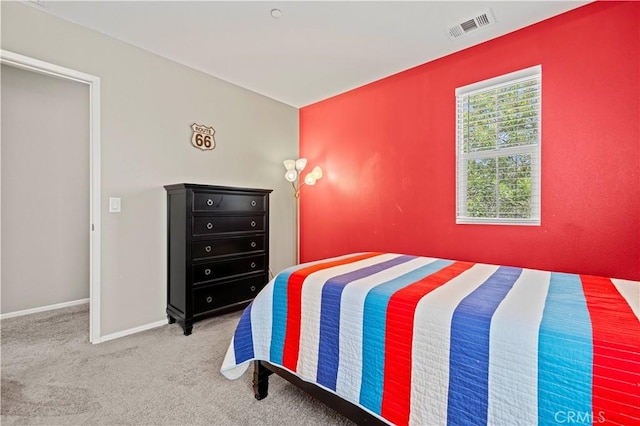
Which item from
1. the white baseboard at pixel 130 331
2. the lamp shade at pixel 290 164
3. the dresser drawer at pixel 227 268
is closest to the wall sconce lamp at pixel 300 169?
the lamp shade at pixel 290 164

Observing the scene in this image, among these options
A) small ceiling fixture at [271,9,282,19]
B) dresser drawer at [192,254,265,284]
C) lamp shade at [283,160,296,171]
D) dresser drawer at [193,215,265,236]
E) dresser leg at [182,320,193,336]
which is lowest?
dresser leg at [182,320,193,336]

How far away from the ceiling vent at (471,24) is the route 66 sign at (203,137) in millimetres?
2489

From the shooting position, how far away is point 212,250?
276cm

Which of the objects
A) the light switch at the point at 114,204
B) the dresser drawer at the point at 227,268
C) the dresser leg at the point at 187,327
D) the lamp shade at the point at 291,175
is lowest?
the dresser leg at the point at 187,327

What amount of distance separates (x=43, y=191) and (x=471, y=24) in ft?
15.0

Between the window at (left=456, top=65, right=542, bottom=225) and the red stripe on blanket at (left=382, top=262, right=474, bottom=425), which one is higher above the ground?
the window at (left=456, top=65, right=542, bottom=225)

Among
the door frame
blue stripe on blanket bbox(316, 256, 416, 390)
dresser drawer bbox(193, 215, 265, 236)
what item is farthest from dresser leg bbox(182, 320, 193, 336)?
blue stripe on blanket bbox(316, 256, 416, 390)

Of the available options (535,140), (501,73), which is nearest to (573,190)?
(535,140)

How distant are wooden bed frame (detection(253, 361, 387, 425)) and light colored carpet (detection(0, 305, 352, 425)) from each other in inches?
3.4

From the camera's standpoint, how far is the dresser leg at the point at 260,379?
1667mm

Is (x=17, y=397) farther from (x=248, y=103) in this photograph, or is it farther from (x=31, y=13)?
(x=248, y=103)

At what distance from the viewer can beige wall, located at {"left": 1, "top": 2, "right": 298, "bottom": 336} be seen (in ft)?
7.59

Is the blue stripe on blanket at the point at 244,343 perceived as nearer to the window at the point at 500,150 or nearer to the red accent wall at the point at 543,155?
the red accent wall at the point at 543,155

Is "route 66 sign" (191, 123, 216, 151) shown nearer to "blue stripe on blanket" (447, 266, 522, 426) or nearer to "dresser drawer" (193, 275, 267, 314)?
"dresser drawer" (193, 275, 267, 314)
